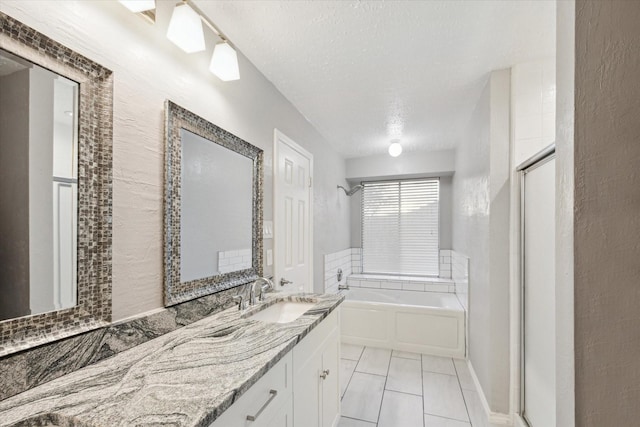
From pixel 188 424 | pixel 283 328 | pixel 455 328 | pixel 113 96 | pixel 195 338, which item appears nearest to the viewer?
pixel 188 424

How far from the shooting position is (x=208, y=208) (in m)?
1.56

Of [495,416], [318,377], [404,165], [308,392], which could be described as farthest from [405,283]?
[308,392]

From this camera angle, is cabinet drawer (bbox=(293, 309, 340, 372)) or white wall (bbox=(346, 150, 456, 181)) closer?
cabinet drawer (bbox=(293, 309, 340, 372))

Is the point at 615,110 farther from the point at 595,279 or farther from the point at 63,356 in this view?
the point at 63,356

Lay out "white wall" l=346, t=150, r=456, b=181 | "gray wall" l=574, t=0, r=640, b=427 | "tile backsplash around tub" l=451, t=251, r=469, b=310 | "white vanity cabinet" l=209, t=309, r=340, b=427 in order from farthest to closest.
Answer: "white wall" l=346, t=150, r=456, b=181, "tile backsplash around tub" l=451, t=251, r=469, b=310, "white vanity cabinet" l=209, t=309, r=340, b=427, "gray wall" l=574, t=0, r=640, b=427

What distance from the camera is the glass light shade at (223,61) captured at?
147 cm

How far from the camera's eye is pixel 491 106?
81.0 inches

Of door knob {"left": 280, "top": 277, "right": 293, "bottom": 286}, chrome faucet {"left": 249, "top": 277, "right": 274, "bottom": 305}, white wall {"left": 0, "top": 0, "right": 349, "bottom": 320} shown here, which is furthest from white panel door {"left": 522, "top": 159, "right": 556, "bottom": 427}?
white wall {"left": 0, "top": 0, "right": 349, "bottom": 320}

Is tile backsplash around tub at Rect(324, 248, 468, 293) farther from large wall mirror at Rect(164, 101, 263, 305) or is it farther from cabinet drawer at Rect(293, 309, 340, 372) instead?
large wall mirror at Rect(164, 101, 263, 305)

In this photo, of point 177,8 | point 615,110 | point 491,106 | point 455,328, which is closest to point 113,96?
point 177,8

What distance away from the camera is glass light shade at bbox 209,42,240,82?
1.47 m

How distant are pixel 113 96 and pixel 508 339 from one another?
2.62m

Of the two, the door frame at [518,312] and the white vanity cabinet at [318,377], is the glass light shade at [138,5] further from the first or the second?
the door frame at [518,312]

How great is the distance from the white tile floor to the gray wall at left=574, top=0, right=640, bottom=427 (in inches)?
65.6
